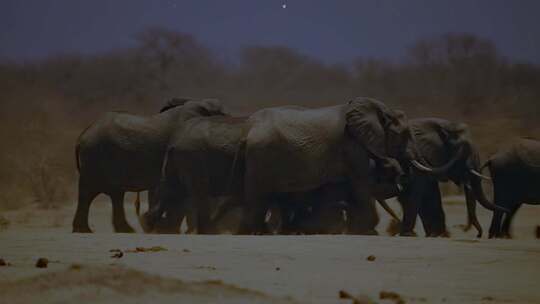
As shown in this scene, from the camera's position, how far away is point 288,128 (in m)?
12.8

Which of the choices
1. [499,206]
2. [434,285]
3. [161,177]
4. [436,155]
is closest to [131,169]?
[161,177]

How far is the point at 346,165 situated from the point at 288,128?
910 millimetres

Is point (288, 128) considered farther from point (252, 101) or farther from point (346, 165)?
point (252, 101)

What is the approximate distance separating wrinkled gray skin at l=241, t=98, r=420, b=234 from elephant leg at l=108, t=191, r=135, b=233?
2944 millimetres

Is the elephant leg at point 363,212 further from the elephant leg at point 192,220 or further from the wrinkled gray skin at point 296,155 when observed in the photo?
the elephant leg at point 192,220

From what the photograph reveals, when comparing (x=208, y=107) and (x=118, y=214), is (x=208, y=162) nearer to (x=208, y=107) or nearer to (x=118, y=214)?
(x=208, y=107)

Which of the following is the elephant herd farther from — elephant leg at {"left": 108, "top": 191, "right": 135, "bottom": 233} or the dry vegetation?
the dry vegetation

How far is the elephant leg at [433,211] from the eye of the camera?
1485 cm

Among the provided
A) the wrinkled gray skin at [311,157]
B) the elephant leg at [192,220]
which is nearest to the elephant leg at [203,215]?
the elephant leg at [192,220]

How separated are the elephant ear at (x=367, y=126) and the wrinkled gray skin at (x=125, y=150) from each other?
2.55 metres

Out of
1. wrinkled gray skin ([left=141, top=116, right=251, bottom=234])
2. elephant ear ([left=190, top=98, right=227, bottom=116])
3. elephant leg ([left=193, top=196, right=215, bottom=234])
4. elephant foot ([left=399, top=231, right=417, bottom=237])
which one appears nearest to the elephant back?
wrinkled gray skin ([left=141, top=116, right=251, bottom=234])

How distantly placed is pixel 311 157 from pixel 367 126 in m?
0.86

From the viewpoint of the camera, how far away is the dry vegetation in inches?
1403

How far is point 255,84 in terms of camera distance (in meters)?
43.7
